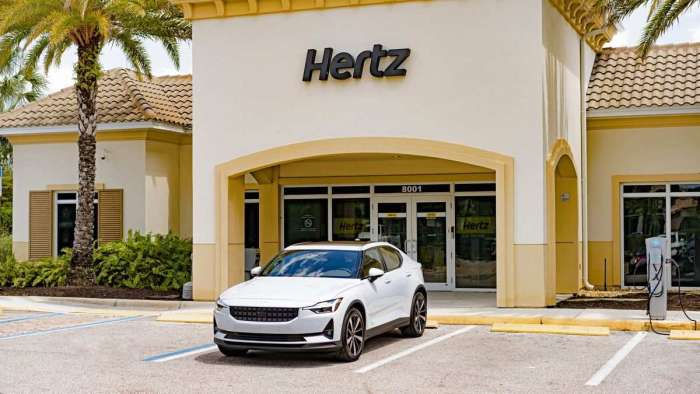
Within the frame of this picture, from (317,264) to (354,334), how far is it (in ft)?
5.04

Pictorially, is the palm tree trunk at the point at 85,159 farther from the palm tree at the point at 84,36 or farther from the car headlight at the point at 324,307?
the car headlight at the point at 324,307

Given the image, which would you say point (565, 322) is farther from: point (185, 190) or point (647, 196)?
point (185, 190)

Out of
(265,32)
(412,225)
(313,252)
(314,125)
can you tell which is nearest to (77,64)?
(265,32)

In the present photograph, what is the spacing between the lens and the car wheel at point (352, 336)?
38.4ft

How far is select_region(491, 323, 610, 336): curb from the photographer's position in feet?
47.7

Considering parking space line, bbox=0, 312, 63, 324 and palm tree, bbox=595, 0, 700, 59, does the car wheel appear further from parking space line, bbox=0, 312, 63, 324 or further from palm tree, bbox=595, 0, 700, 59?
palm tree, bbox=595, 0, 700, 59

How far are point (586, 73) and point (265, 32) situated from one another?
27.5ft

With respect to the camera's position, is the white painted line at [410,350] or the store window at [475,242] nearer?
the white painted line at [410,350]

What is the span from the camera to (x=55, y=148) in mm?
25203

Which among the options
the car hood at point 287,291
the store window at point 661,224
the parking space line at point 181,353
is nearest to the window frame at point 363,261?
the car hood at point 287,291

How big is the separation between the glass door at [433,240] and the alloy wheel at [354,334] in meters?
10.2

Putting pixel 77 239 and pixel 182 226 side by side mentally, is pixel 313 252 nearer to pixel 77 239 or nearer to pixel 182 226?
pixel 77 239

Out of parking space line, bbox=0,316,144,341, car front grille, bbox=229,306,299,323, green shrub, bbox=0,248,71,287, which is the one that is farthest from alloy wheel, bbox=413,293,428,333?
green shrub, bbox=0,248,71,287

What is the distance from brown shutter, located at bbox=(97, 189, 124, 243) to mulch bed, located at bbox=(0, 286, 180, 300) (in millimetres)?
2888
